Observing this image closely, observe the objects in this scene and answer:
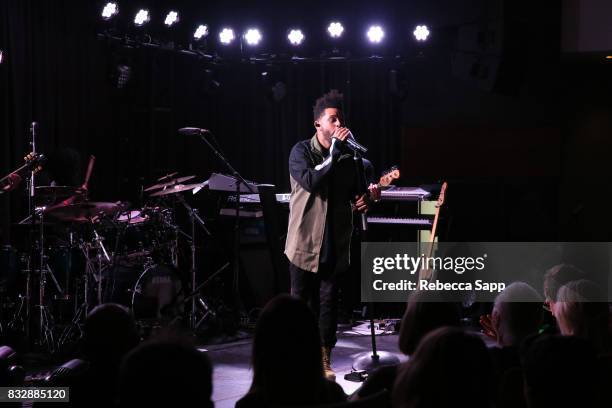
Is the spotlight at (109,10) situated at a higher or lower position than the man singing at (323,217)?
higher

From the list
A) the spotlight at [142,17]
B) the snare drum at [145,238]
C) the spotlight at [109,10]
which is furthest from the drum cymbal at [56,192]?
the spotlight at [142,17]

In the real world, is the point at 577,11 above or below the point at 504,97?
above

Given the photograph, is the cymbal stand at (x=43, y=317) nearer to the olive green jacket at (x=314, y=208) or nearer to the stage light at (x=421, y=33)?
the olive green jacket at (x=314, y=208)

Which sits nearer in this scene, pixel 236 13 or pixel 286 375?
pixel 286 375

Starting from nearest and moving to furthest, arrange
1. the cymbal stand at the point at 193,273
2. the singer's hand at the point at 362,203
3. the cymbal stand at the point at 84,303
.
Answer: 1. the singer's hand at the point at 362,203
2. the cymbal stand at the point at 84,303
3. the cymbal stand at the point at 193,273

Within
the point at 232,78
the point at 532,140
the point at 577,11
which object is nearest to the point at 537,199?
the point at 532,140

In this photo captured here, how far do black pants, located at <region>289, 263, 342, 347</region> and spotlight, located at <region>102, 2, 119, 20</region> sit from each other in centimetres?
358

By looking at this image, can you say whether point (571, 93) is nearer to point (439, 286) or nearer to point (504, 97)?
point (504, 97)

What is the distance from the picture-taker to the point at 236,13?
30.5 ft

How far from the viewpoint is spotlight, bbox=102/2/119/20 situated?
7648mm

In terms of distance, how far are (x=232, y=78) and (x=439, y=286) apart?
351 cm

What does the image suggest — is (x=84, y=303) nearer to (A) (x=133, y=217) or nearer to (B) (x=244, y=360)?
(A) (x=133, y=217)

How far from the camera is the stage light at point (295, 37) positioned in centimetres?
897

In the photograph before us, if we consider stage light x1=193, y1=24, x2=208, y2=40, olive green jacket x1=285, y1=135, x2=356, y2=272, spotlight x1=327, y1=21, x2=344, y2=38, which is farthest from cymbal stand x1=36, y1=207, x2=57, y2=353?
spotlight x1=327, y1=21, x2=344, y2=38
